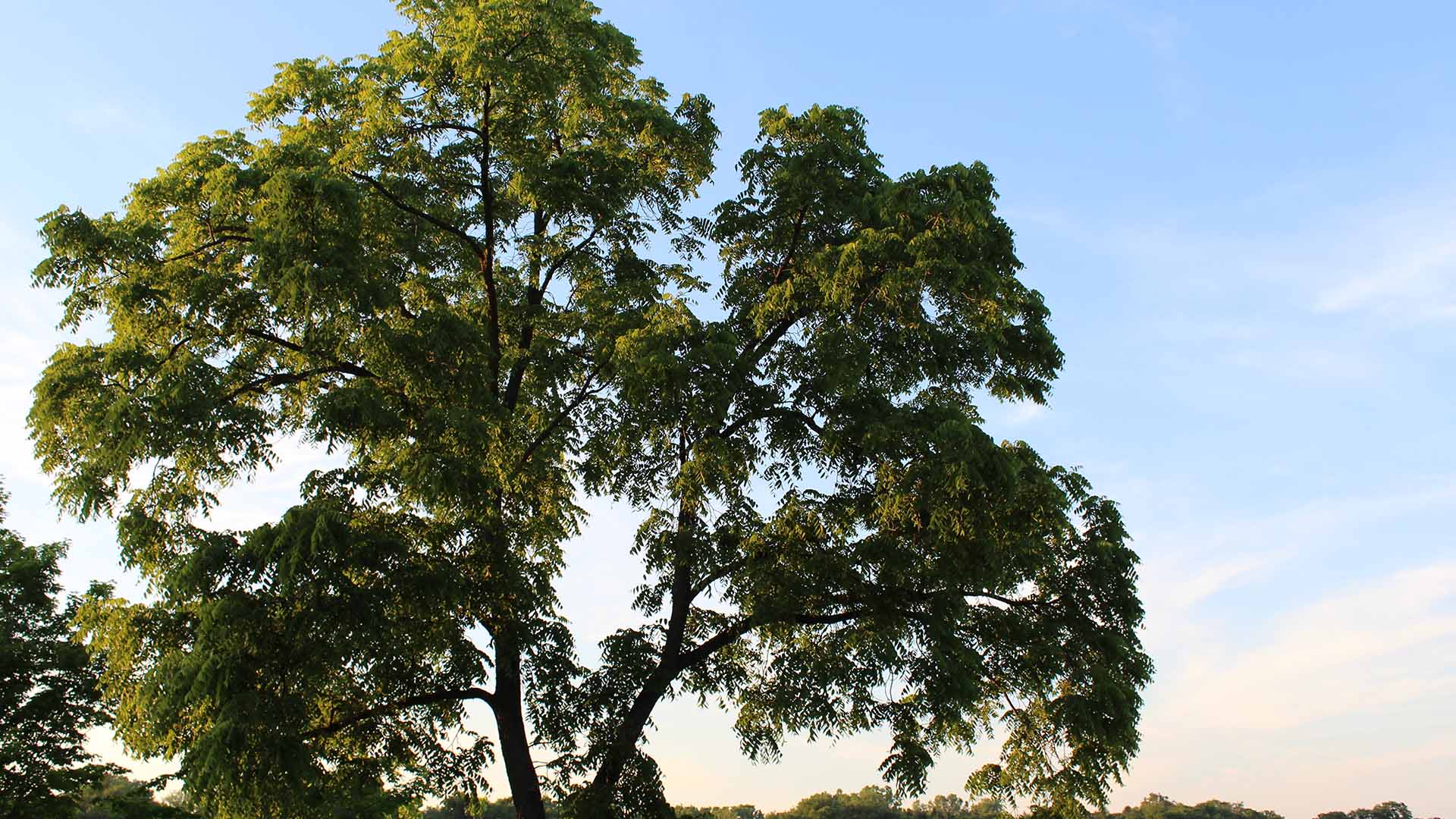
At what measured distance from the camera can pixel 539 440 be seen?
14977 millimetres

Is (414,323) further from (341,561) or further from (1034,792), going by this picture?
(1034,792)

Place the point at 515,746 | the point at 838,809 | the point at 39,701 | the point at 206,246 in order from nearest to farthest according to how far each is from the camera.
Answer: the point at 206,246 → the point at 515,746 → the point at 39,701 → the point at 838,809

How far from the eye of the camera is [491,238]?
16.5 meters

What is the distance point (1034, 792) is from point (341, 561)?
34.2 ft

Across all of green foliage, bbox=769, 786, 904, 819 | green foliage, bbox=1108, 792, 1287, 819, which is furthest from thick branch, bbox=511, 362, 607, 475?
green foliage, bbox=1108, 792, 1287, 819

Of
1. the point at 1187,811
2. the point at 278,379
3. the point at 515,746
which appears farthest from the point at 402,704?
the point at 1187,811

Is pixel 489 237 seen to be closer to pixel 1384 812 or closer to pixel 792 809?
pixel 792 809

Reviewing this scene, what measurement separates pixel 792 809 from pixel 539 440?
59.0 metres

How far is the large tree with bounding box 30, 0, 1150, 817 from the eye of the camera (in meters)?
12.2

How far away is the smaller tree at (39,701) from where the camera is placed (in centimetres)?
2308

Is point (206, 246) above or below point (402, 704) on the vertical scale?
above

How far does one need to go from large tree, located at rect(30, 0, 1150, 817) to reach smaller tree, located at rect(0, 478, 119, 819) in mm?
12957

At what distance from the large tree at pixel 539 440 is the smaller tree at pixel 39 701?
1296 centimetres

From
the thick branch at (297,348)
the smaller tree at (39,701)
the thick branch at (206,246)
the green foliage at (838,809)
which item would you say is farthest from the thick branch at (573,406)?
the green foliage at (838,809)
